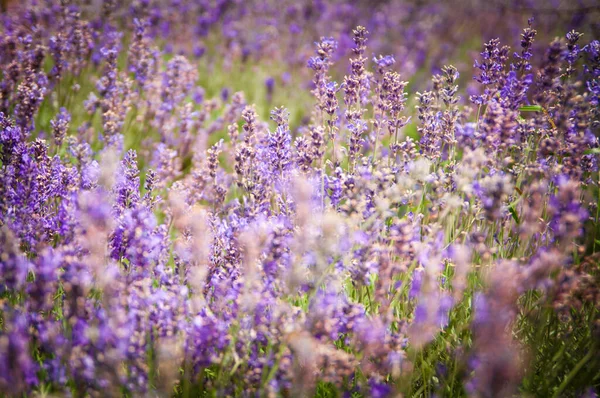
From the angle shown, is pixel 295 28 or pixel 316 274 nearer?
pixel 316 274

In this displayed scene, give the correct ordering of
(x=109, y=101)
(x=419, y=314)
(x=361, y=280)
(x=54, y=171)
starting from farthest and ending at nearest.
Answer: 1. (x=109, y=101)
2. (x=54, y=171)
3. (x=361, y=280)
4. (x=419, y=314)

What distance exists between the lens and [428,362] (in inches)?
71.6

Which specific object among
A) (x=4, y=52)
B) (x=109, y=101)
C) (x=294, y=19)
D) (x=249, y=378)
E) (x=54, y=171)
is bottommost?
(x=249, y=378)

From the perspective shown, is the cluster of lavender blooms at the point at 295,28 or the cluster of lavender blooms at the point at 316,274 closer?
the cluster of lavender blooms at the point at 316,274

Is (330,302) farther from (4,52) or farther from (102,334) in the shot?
(4,52)

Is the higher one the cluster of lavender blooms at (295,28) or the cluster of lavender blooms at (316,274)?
the cluster of lavender blooms at (295,28)

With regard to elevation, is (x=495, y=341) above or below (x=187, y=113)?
below

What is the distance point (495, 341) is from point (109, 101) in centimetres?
289

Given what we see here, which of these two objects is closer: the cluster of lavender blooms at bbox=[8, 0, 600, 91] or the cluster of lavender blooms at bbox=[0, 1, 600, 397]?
the cluster of lavender blooms at bbox=[0, 1, 600, 397]

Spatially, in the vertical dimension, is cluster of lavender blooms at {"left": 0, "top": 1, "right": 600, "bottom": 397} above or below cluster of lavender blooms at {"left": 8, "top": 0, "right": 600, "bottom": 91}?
below

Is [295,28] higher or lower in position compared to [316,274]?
higher

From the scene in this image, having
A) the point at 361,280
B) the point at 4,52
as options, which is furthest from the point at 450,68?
the point at 4,52

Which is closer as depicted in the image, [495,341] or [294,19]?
[495,341]

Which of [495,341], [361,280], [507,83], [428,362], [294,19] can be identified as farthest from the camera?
[294,19]
